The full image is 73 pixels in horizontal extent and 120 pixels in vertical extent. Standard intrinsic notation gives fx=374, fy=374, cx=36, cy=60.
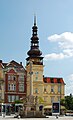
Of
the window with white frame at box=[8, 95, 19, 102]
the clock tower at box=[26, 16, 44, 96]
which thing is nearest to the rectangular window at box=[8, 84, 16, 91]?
the window with white frame at box=[8, 95, 19, 102]

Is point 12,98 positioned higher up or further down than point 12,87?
further down

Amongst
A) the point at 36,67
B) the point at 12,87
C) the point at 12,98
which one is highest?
the point at 36,67

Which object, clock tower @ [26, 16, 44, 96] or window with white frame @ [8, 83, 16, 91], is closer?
window with white frame @ [8, 83, 16, 91]

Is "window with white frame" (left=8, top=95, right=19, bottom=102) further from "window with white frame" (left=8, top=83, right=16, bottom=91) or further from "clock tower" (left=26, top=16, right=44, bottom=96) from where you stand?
"clock tower" (left=26, top=16, right=44, bottom=96)

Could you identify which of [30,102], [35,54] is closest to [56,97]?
[35,54]

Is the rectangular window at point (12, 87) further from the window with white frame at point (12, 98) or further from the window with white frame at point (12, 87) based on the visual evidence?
the window with white frame at point (12, 98)

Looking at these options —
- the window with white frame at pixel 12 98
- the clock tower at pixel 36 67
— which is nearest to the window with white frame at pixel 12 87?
the window with white frame at pixel 12 98

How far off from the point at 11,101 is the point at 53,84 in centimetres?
1576

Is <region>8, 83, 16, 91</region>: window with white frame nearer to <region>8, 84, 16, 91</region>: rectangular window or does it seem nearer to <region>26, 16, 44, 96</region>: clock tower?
<region>8, 84, 16, 91</region>: rectangular window

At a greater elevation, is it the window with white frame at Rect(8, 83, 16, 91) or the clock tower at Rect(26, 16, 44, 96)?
the clock tower at Rect(26, 16, 44, 96)

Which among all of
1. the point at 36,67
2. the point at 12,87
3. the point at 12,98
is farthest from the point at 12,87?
the point at 36,67

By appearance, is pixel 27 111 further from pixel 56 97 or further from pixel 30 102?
pixel 56 97

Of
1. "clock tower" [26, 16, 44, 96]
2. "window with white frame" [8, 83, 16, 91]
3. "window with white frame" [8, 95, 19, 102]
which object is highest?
"clock tower" [26, 16, 44, 96]

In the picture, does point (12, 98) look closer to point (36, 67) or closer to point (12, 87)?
point (12, 87)
